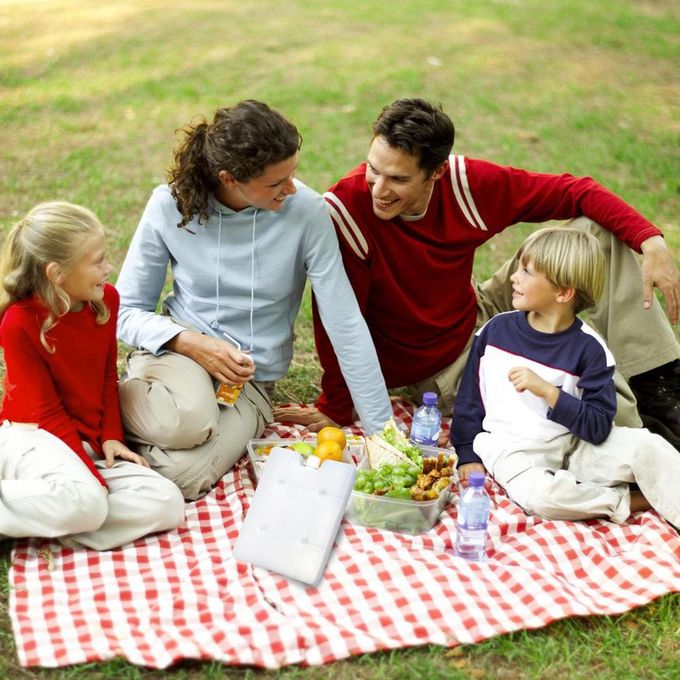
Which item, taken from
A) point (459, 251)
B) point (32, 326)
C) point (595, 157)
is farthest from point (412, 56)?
point (32, 326)

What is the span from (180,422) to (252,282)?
69cm

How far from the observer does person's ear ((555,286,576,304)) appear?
154 inches

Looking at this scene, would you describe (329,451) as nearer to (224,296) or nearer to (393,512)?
(393,512)

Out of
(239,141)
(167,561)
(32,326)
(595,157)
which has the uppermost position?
(239,141)

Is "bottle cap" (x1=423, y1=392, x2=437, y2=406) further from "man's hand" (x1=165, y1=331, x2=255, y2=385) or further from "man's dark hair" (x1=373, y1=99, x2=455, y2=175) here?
"man's dark hair" (x1=373, y1=99, x2=455, y2=175)

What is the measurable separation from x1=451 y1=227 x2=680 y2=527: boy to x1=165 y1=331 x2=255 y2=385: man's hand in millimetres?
1007

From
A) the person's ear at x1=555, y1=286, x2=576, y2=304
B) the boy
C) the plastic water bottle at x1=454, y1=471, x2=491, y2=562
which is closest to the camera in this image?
the plastic water bottle at x1=454, y1=471, x2=491, y2=562

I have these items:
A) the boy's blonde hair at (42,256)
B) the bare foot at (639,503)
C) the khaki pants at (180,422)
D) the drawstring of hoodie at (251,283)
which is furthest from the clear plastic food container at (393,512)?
the boy's blonde hair at (42,256)

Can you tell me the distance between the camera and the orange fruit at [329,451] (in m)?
3.82

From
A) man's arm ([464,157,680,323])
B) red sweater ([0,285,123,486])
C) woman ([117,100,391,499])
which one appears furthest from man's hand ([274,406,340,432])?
man's arm ([464,157,680,323])

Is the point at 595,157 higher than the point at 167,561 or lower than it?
lower

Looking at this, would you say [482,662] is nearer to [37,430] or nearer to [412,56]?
[37,430]

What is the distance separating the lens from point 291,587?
132 inches

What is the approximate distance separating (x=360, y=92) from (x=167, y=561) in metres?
7.26
